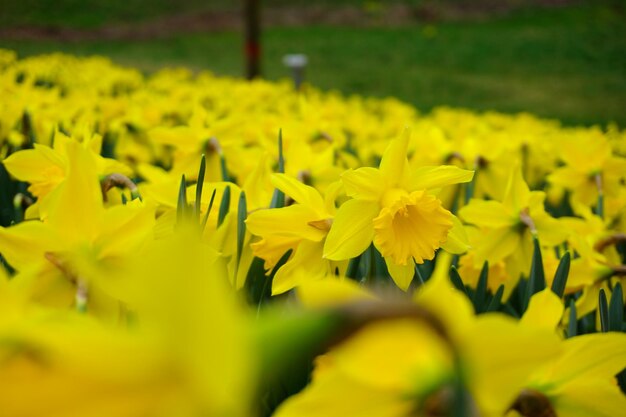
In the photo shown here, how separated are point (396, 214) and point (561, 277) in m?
0.29

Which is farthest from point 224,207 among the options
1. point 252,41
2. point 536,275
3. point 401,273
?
point 252,41

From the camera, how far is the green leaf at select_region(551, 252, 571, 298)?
103 centimetres

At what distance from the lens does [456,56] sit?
17766mm

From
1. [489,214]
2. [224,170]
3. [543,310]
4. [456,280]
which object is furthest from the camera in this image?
[224,170]

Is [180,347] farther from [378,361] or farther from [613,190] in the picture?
[613,190]

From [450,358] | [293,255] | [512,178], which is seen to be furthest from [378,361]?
[512,178]

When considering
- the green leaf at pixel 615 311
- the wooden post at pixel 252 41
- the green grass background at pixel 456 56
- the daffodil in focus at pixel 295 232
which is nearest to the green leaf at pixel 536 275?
the green leaf at pixel 615 311

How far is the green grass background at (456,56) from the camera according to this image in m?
13.6

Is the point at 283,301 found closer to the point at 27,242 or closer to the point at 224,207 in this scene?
the point at 224,207

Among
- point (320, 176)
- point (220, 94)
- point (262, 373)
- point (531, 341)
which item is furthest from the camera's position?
point (220, 94)

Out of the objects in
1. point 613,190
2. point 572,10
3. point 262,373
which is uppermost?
point 572,10

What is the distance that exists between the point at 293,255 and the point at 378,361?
0.60 meters

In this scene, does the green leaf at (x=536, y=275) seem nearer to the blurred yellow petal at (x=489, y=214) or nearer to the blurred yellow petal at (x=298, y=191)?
the blurred yellow petal at (x=489, y=214)

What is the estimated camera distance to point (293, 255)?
975 mm
